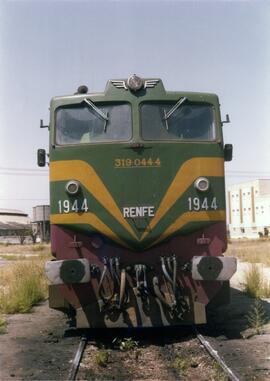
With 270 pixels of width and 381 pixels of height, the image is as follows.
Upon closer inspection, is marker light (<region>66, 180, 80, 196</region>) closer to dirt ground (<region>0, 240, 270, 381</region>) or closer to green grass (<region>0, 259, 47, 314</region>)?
dirt ground (<region>0, 240, 270, 381</region>)

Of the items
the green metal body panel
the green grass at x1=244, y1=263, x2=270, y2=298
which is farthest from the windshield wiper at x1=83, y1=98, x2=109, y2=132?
the green grass at x1=244, y1=263, x2=270, y2=298

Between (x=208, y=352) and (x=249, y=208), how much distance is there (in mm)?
76885

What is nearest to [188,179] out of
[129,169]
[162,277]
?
[129,169]

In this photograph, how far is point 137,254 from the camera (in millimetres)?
7258

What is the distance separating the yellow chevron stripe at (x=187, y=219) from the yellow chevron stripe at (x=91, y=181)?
417 millimetres

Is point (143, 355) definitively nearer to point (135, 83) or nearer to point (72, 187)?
point (72, 187)

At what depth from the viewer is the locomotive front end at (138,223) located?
703 cm

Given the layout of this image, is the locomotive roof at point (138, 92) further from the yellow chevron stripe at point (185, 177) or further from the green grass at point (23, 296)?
the green grass at point (23, 296)

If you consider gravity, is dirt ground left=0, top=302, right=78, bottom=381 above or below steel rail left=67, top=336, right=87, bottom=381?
below

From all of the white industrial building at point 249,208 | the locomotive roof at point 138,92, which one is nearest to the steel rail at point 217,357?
the locomotive roof at point 138,92

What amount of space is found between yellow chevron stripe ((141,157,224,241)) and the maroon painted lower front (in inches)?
13.7

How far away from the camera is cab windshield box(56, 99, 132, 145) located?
7.50 m

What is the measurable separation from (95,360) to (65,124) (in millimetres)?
A: 3301

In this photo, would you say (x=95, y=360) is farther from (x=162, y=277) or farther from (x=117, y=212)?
(x=117, y=212)
